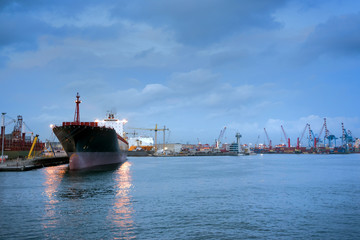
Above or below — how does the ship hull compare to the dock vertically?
above

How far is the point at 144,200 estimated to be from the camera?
90.2 feet

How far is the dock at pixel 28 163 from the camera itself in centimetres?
5298

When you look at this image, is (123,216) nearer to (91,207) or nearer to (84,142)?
(91,207)

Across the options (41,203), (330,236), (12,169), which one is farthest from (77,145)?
(330,236)

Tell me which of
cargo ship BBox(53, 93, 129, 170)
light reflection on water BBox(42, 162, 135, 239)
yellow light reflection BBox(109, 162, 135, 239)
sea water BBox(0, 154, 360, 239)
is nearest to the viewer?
yellow light reflection BBox(109, 162, 135, 239)

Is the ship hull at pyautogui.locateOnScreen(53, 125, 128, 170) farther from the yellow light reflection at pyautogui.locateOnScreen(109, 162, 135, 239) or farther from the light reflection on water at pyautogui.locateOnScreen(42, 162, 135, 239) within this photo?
the yellow light reflection at pyautogui.locateOnScreen(109, 162, 135, 239)

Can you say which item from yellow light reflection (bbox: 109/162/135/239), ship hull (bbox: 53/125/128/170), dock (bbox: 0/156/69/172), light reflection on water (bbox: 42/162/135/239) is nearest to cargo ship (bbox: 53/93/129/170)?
ship hull (bbox: 53/125/128/170)

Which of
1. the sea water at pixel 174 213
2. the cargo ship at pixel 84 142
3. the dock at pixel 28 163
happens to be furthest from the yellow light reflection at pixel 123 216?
the dock at pixel 28 163

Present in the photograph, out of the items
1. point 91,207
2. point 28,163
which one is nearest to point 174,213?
point 91,207

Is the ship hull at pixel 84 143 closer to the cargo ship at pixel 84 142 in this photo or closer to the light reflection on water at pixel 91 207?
the cargo ship at pixel 84 142

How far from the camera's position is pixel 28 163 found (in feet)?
208

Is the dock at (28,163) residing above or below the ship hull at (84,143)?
below

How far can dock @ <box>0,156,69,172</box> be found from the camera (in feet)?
174

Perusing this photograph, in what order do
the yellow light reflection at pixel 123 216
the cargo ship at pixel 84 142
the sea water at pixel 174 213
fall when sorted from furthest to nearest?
the cargo ship at pixel 84 142 < the sea water at pixel 174 213 < the yellow light reflection at pixel 123 216
